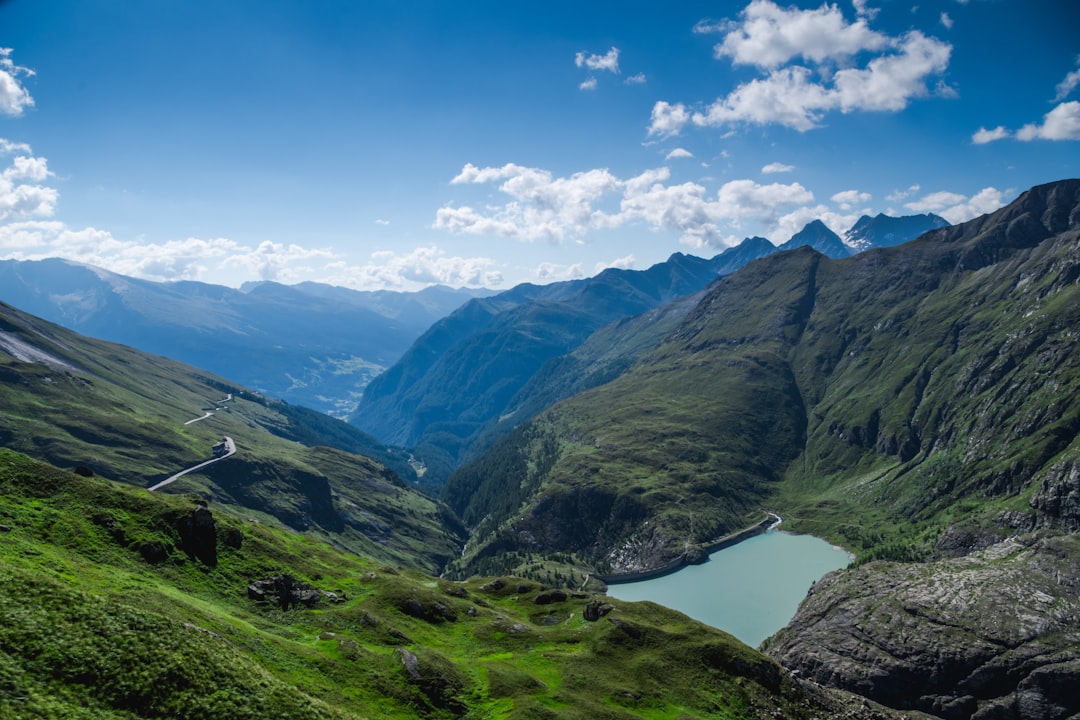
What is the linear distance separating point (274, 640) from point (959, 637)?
154 m

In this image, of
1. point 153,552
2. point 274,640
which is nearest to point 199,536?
point 153,552

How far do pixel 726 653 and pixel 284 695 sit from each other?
5915cm

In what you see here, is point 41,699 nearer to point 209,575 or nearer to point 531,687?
point 209,575

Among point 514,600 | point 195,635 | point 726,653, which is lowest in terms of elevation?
point 514,600

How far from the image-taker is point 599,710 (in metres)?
62.9

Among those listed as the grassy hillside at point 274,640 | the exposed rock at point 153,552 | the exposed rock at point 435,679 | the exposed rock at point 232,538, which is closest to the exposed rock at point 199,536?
the grassy hillside at point 274,640

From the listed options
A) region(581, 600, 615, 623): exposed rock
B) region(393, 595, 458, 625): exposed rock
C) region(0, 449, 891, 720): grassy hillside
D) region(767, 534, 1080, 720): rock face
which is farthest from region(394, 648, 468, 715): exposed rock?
region(767, 534, 1080, 720): rock face

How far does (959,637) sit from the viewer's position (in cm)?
14162

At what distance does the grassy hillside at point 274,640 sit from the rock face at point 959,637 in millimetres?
68882

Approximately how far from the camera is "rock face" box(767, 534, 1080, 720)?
5128 inches

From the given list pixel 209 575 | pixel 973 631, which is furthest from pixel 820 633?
pixel 209 575

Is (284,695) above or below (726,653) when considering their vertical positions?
above

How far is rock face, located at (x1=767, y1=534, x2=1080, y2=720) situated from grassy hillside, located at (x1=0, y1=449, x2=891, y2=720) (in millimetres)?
68882

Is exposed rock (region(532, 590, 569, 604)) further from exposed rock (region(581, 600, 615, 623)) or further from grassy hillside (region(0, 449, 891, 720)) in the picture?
exposed rock (region(581, 600, 615, 623))
